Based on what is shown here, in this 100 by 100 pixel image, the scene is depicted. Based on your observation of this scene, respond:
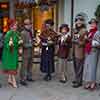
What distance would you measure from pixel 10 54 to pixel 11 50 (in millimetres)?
110

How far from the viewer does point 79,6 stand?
1558 centimetres

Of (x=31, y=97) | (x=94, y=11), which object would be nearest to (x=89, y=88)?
(x=31, y=97)

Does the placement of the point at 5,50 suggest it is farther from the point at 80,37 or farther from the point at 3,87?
the point at 80,37

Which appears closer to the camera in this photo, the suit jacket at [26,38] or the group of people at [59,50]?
the group of people at [59,50]

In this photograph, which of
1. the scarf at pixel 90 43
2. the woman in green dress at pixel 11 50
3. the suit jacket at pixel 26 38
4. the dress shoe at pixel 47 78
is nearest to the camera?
the scarf at pixel 90 43

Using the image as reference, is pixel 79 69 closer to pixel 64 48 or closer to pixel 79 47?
pixel 79 47

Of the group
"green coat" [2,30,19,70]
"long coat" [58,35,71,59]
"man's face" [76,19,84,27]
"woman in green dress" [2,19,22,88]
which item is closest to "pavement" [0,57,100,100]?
"woman in green dress" [2,19,22,88]

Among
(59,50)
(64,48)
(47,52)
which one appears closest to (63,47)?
(64,48)

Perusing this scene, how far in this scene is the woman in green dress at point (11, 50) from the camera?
11.1m

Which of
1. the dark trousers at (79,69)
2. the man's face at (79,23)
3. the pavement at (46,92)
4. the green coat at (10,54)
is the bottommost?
the pavement at (46,92)

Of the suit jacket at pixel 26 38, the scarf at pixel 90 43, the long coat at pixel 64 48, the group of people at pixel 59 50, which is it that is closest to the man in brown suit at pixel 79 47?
the group of people at pixel 59 50

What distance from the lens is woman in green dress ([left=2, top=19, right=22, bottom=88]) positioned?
1108 cm

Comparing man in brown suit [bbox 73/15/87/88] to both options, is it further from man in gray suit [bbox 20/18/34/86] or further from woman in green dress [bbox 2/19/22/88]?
woman in green dress [bbox 2/19/22/88]

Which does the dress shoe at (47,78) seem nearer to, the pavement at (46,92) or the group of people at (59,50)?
the group of people at (59,50)
